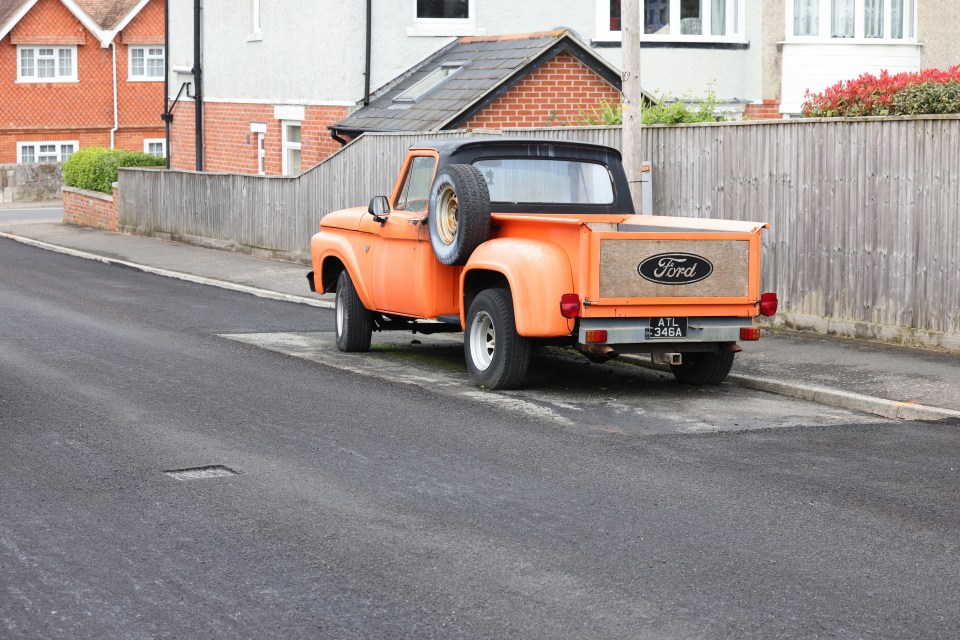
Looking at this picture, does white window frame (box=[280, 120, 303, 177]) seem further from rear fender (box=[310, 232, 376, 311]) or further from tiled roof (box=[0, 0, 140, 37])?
tiled roof (box=[0, 0, 140, 37])

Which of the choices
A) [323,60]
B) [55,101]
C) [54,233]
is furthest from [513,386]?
[55,101]

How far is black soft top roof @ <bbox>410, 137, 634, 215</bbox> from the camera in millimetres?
11844

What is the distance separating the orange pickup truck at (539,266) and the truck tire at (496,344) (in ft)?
0.04

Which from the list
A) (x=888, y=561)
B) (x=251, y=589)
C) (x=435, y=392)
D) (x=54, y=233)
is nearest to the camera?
(x=251, y=589)

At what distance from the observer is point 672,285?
33.7 feet

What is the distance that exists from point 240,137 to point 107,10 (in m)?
27.0

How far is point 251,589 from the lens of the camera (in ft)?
18.6

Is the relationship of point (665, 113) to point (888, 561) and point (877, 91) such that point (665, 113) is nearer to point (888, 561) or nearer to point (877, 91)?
point (877, 91)

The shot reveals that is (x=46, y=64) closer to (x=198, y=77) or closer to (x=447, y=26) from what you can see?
(x=198, y=77)

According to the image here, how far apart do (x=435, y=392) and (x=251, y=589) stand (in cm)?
→ 510

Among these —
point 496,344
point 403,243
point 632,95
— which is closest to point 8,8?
point 632,95

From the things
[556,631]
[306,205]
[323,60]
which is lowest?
[556,631]

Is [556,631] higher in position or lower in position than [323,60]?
lower

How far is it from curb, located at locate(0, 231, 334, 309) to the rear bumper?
7.51m
